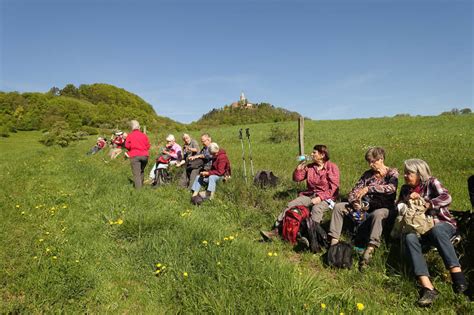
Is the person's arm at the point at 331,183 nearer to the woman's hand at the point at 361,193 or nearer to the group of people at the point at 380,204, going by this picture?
the group of people at the point at 380,204

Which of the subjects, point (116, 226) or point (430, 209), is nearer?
point (430, 209)

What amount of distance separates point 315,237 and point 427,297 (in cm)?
158

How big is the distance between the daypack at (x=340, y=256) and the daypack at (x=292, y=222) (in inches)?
28.9

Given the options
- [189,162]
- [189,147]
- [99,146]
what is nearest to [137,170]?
[189,162]

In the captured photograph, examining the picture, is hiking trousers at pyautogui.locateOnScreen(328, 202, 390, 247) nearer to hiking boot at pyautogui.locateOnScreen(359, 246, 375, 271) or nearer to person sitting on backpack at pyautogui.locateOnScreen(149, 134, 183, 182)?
hiking boot at pyautogui.locateOnScreen(359, 246, 375, 271)

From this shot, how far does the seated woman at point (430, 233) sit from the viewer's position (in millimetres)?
3215

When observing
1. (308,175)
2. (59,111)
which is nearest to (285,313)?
(308,175)

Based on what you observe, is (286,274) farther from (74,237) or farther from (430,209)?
(74,237)

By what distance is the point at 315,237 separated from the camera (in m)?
4.43

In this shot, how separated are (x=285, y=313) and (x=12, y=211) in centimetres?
612

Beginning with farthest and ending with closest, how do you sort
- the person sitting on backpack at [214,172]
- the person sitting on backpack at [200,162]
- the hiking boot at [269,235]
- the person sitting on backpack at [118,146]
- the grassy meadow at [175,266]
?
the person sitting on backpack at [118,146]
the person sitting on backpack at [200,162]
the person sitting on backpack at [214,172]
the hiking boot at [269,235]
the grassy meadow at [175,266]

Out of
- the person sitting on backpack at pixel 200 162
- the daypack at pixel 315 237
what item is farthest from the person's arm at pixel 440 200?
the person sitting on backpack at pixel 200 162

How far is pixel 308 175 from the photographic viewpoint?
18.4 feet

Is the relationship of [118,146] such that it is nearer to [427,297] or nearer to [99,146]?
[99,146]
